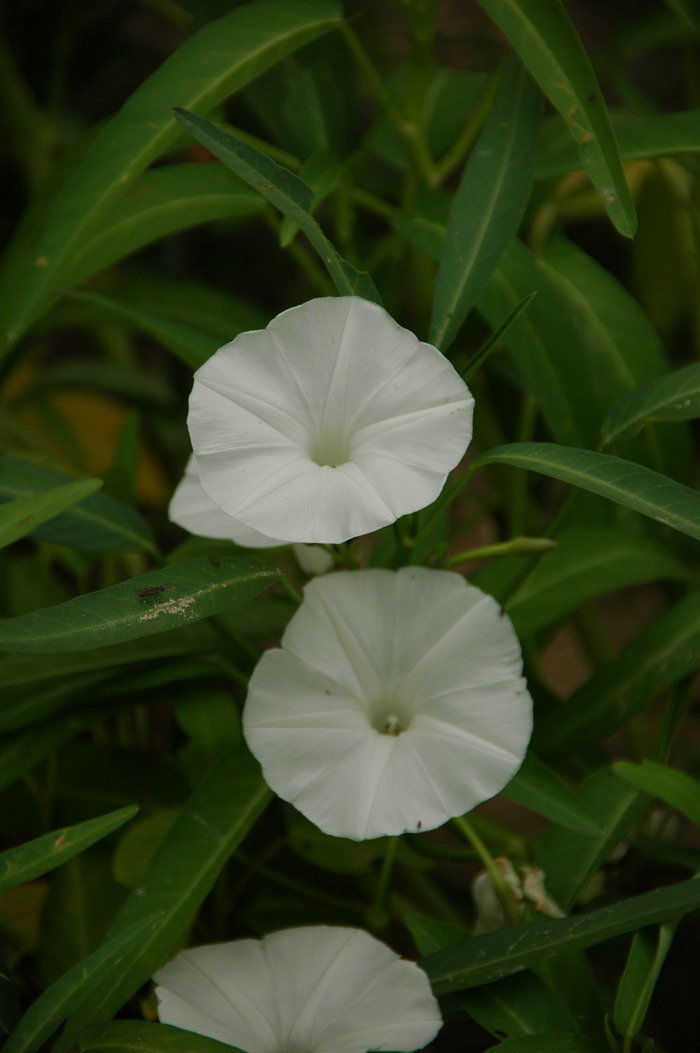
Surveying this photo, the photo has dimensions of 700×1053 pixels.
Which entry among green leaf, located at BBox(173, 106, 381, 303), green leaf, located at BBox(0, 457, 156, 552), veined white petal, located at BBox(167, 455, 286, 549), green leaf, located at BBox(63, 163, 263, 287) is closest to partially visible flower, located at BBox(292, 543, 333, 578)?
veined white petal, located at BBox(167, 455, 286, 549)

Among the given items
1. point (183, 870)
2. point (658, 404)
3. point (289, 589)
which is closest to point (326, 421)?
point (289, 589)

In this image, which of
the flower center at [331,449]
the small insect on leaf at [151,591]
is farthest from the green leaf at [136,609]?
the flower center at [331,449]

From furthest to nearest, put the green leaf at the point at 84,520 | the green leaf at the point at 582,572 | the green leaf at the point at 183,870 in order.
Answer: the green leaf at the point at 582,572
the green leaf at the point at 84,520
the green leaf at the point at 183,870

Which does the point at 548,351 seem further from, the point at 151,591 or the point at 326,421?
the point at 151,591

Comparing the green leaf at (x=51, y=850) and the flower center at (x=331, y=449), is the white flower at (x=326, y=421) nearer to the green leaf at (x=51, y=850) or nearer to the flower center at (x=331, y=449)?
the flower center at (x=331, y=449)

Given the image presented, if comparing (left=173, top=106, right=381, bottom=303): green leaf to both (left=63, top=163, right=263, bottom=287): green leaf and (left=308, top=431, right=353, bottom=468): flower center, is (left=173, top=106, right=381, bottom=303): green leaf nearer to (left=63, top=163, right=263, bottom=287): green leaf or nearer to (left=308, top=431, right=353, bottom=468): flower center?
(left=308, top=431, right=353, bottom=468): flower center

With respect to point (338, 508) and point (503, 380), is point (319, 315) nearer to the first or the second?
point (338, 508)

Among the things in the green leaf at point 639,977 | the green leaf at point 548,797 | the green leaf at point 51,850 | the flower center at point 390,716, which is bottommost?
the green leaf at point 639,977

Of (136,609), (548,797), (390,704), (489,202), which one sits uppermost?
(489,202)
